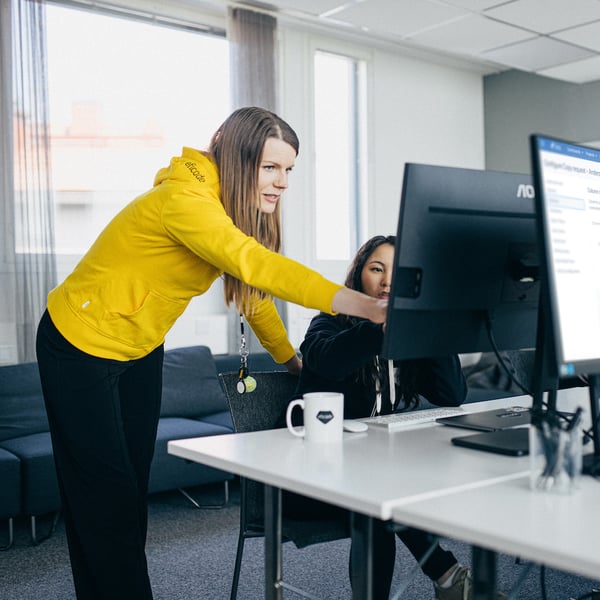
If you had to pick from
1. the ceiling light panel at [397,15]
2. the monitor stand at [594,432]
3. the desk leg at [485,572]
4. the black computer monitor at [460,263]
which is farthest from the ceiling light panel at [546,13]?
the desk leg at [485,572]

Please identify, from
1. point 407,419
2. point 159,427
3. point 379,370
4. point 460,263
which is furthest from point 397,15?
point 460,263

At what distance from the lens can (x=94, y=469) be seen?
189 centimetres

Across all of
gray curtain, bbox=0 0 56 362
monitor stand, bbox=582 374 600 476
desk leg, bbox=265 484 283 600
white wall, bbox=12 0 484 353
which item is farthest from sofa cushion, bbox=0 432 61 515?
monitor stand, bbox=582 374 600 476

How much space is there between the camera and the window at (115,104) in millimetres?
4195

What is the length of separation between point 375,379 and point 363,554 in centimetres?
72

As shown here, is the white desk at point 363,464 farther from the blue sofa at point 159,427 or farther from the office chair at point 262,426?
the blue sofa at point 159,427

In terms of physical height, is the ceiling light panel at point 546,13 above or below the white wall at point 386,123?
above

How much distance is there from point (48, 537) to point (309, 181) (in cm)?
279

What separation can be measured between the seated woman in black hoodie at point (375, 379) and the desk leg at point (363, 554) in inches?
15.3

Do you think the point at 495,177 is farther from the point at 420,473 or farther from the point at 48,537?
the point at 48,537

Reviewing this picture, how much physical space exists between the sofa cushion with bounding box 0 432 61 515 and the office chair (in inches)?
54.2

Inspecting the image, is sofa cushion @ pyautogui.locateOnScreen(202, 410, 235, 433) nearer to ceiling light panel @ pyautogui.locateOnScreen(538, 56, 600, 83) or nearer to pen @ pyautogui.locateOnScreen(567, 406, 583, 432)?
pen @ pyautogui.locateOnScreen(567, 406, 583, 432)

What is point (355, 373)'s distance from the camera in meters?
1.98

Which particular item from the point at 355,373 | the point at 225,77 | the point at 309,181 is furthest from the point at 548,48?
the point at 355,373
